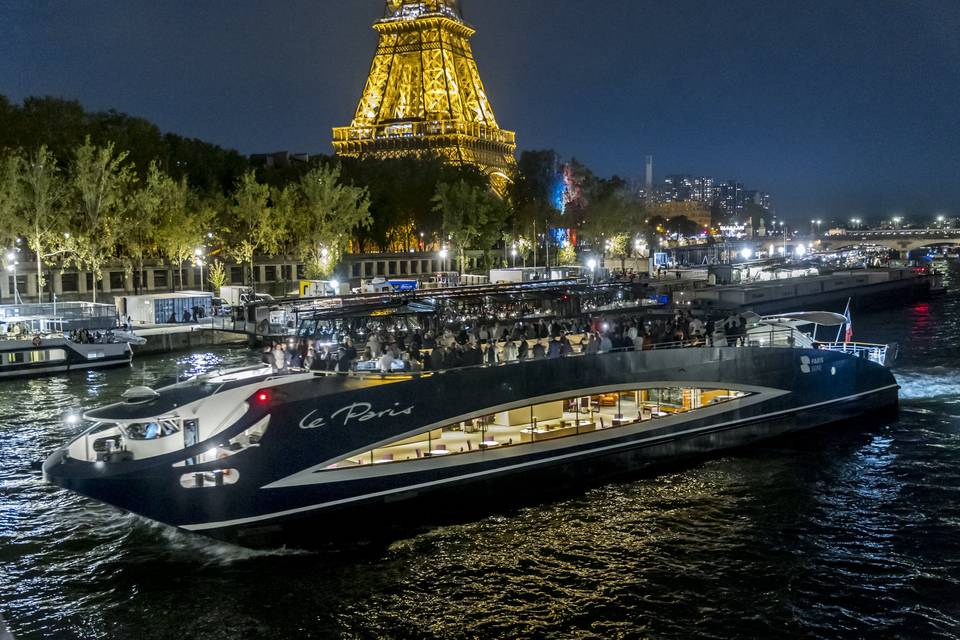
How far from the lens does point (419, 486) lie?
20000 mm

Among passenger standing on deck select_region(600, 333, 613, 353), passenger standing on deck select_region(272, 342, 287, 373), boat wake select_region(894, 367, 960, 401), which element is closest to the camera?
passenger standing on deck select_region(272, 342, 287, 373)

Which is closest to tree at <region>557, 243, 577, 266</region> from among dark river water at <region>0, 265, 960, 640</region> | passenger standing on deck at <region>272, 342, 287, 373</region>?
dark river water at <region>0, 265, 960, 640</region>

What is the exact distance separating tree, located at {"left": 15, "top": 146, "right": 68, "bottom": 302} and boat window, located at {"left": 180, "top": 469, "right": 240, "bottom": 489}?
1677 inches

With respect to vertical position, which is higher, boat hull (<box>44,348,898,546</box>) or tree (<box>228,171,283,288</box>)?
tree (<box>228,171,283,288</box>)

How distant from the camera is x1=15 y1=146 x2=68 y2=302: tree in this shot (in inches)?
2186

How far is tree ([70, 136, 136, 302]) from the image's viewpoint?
58.0m

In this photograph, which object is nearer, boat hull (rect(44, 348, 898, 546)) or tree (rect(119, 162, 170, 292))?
boat hull (rect(44, 348, 898, 546))

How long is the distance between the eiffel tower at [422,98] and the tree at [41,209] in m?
64.3

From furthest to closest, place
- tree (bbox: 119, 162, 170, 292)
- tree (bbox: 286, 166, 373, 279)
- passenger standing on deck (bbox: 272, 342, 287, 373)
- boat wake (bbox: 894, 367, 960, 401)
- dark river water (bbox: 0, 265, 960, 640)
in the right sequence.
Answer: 1. tree (bbox: 286, 166, 373, 279)
2. tree (bbox: 119, 162, 170, 292)
3. boat wake (bbox: 894, 367, 960, 401)
4. passenger standing on deck (bbox: 272, 342, 287, 373)
5. dark river water (bbox: 0, 265, 960, 640)

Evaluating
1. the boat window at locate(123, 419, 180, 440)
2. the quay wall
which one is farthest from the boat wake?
the boat window at locate(123, 419, 180, 440)

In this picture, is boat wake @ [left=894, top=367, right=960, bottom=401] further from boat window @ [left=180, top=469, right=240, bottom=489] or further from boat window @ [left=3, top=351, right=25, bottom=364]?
boat window @ [left=3, top=351, right=25, bottom=364]

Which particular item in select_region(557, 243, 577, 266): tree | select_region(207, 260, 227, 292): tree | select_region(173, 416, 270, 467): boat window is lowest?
select_region(173, 416, 270, 467): boat window

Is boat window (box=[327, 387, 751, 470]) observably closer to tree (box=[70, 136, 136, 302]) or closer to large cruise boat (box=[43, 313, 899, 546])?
large cruise boat (box=[43, 313, 899, 546])

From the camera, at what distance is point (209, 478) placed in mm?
17812
